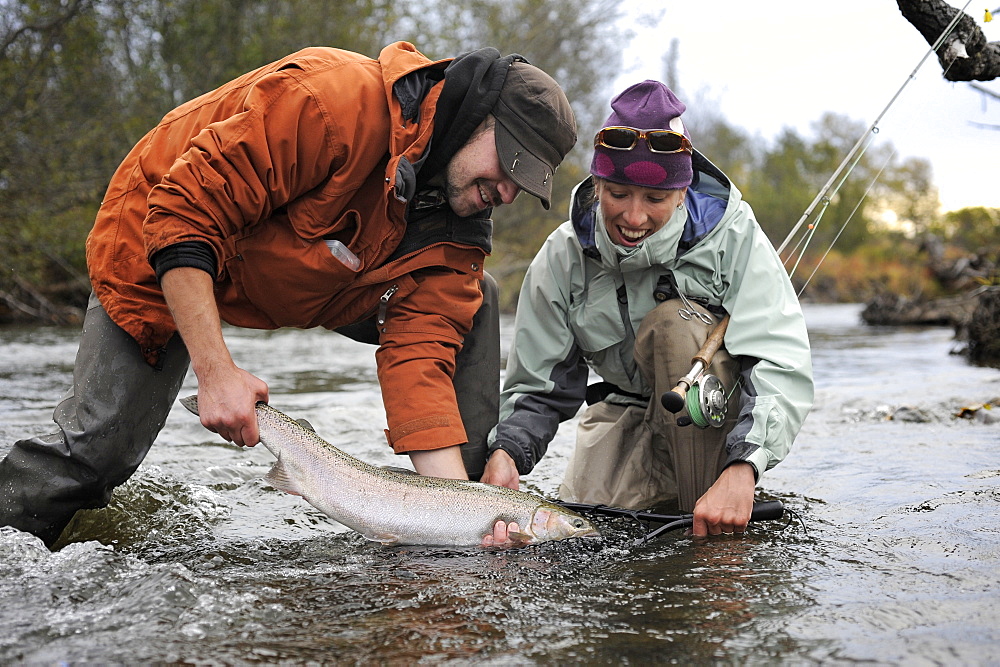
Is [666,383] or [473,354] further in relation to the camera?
[473,354]

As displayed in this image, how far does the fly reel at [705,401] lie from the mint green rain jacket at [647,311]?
0.35 ft

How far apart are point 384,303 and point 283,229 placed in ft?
1.71

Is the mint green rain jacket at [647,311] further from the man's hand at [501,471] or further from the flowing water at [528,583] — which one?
the flowing water at [528,583]

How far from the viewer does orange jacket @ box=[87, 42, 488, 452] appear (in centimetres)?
312

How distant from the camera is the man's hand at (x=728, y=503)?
327cm

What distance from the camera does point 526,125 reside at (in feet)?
11.0

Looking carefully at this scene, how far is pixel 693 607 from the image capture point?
2.61 metres

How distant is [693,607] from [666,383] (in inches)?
51.6

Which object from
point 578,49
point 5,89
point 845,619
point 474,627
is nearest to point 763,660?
point 845,619

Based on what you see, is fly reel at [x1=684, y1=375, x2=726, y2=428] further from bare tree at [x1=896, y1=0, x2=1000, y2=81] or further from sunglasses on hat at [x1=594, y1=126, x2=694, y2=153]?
bare tree at [x1=896, y1=0, x2=1000, y2=81]

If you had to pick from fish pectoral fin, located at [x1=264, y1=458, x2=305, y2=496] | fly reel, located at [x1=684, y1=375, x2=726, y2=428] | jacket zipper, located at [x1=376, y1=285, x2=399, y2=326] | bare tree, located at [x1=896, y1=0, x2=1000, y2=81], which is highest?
bare tree, located at [x1=896, y1=0, x2=1000, y2=81]

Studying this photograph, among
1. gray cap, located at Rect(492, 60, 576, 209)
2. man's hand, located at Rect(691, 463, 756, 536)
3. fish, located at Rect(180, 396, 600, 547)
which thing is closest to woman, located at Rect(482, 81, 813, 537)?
man's hand, located at Rect(691, 463, 756, 536)

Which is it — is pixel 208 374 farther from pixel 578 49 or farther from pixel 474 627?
pixel 578 49

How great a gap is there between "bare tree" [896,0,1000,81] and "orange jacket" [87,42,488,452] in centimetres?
255
